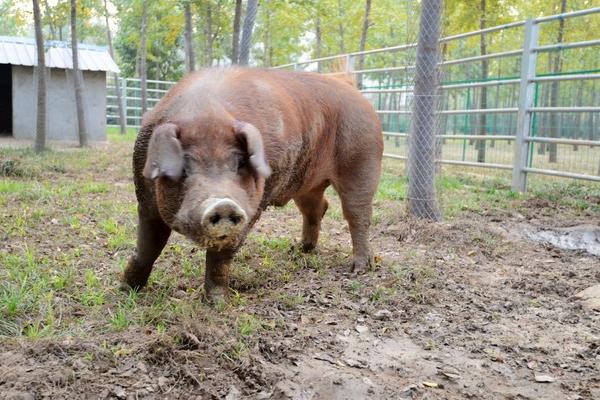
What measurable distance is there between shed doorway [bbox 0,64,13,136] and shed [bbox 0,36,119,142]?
176 centimetres

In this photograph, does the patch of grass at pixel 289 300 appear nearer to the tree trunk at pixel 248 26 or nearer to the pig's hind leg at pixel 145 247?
the pig's hind leg at pixel 145 247

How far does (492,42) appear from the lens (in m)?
16.7

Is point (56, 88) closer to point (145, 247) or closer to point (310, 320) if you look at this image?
point (145, 247)

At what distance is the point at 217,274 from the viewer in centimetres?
388

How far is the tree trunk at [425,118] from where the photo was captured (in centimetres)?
667

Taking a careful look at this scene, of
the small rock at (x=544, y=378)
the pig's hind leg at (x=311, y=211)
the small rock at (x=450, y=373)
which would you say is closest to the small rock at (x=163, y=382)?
the small rock at (x=450, y=373)

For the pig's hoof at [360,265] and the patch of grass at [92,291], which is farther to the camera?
the pig's hoof at [360,265]

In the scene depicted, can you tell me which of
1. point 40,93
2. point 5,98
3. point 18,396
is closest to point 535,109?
point 18,396

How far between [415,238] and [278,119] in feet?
8.40

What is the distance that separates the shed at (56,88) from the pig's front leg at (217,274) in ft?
42.2

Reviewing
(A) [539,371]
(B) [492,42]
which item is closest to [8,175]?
(A) [539,371]

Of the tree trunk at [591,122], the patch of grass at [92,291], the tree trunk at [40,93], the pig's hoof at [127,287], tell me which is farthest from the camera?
the tree trunk at [40,93]

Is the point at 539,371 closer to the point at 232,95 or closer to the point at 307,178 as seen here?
the point at 307,178

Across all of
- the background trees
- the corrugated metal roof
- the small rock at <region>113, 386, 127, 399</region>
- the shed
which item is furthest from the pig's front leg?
the corrugated metal roof
